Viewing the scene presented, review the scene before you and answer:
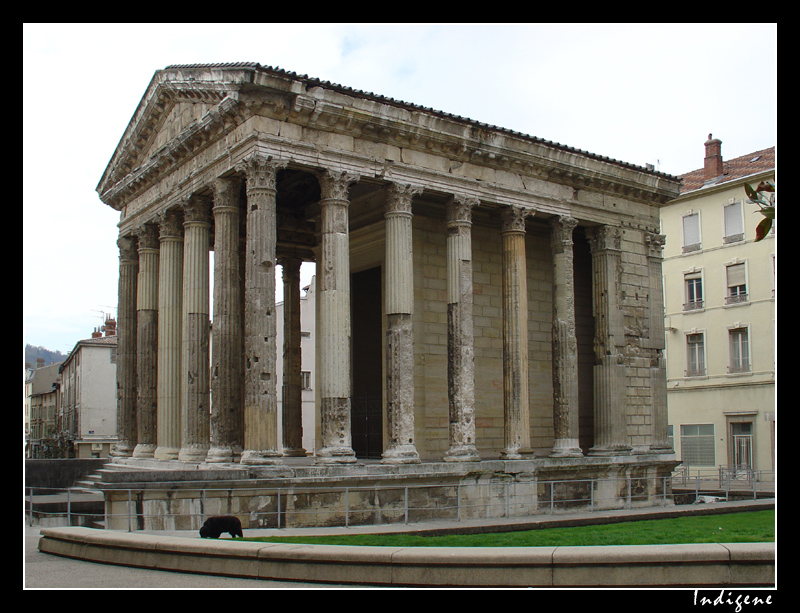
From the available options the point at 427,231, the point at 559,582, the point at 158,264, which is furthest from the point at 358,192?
the point at 559,582

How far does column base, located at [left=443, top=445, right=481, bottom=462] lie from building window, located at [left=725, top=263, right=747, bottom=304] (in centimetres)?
1804

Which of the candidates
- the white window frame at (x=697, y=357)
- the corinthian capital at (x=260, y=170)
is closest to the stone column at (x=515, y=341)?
the corinthian capital at (x=260, y=170)

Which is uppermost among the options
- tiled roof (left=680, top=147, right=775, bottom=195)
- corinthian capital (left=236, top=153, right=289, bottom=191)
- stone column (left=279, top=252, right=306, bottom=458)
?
tiled roof (left=680, top=147, right=775, bottom=195)

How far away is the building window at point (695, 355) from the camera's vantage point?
32938mm

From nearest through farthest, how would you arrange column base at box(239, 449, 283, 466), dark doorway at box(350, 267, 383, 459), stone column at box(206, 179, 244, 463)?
1. column base at box(239, 449, 283, 466)
2. stone column at box(206, 179, 244, 463)
3. dark doorway at box(350, 267, 383, 459)

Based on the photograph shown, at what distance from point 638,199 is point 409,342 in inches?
342

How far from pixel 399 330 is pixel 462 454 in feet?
9.58

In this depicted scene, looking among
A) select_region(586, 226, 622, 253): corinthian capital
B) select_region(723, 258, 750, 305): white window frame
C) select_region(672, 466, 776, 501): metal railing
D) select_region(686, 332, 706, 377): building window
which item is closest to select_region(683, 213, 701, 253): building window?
select_region(723, 258, 750, 305): white window frame

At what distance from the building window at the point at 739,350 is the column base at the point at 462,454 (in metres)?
17.4

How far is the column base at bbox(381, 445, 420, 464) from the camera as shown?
16.5m

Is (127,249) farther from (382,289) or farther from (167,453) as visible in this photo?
(382,289)

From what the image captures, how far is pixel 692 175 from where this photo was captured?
36344 mm

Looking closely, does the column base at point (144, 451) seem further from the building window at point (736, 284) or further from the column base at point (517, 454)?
the building window at point (736, 284)

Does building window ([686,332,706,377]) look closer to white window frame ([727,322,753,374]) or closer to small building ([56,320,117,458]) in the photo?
white window frame ([727,322,753,374])
